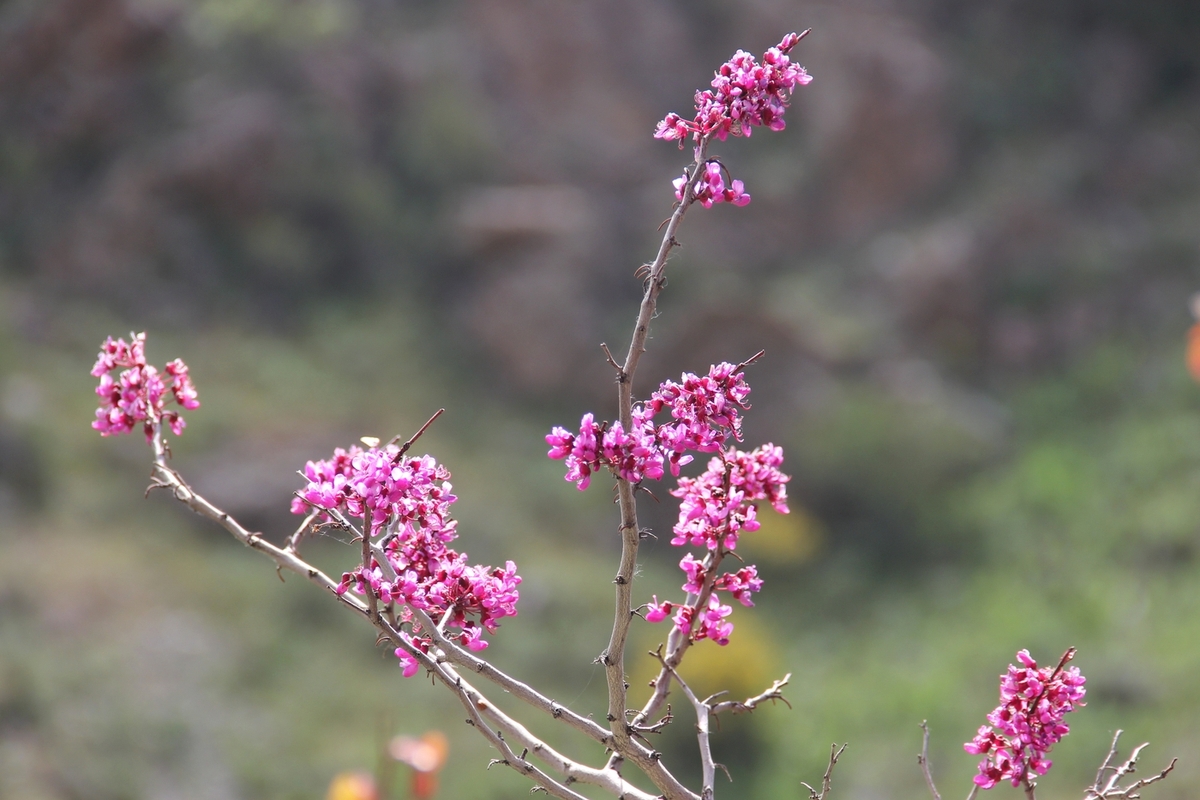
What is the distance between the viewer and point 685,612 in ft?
4.98

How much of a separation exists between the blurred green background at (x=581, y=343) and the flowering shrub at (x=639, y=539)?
4651 millimetres

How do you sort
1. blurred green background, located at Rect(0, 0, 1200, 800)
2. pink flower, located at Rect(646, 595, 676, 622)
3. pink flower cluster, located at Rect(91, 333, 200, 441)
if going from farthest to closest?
blurred green background, located at Rect(0, 0, 1200, 800) < pink flower cluster, located at Rect(91, 333, 200, 441) < pink flower, located at Rect(646, 595, 676, 622)

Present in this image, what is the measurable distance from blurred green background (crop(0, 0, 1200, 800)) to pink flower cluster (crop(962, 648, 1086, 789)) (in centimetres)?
484

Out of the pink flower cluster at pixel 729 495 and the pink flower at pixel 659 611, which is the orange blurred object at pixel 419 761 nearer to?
the pink flower at pixel 659 611

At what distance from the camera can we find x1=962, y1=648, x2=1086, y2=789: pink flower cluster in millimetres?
1540

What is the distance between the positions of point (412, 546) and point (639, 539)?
1.03ft

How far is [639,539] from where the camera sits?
Answer: 1576mm

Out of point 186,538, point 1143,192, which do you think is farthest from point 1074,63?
point 186,538

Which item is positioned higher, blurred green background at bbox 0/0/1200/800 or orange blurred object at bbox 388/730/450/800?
blurred green background at bbox 0/0/1200/800

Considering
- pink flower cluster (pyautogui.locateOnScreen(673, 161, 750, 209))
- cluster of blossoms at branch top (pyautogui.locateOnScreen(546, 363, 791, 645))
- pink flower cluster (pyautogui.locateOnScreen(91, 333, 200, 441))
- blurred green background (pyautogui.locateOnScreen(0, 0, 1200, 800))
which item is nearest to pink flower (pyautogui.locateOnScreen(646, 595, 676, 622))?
cluster of blossoms at branch top (pyautogui.locateOnScreen(546, 363, 791, 645))

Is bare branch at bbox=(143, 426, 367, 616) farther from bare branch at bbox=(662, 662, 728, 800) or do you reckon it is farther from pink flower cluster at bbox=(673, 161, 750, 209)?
pink flower cluster at bbox=(673, 161, 750, 209)

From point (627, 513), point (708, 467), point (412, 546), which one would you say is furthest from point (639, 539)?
point (412, 546)

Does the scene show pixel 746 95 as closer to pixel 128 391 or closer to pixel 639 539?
pixel 639 539

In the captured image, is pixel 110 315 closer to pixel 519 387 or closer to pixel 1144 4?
pixel 519 387
